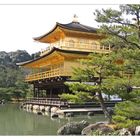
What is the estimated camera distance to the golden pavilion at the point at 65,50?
1992cm

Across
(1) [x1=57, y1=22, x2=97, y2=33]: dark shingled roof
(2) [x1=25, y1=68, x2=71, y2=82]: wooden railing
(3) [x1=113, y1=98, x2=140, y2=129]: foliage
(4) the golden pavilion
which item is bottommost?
(3) [x1=113, y1=98, x2=140, y2=129]: foliage

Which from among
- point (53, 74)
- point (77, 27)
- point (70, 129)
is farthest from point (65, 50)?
point (70, 129)

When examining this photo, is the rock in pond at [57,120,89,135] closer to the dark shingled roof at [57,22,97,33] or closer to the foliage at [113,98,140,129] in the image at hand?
the foliage at [113,98,140,129]

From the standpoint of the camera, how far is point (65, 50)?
1995 cm

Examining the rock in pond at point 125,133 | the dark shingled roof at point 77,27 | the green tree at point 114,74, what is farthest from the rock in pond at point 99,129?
the dark shingled roof at point 77,27

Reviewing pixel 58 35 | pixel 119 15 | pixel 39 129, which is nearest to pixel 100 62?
pixel 119 15

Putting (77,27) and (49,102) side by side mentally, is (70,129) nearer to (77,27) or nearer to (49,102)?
(49,102)

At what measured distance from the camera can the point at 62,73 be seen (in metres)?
19.3

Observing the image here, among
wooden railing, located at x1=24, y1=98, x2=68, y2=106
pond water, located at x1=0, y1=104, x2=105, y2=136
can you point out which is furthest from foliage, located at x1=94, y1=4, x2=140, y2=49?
wooden railing, located at x1=24, y1=98, x2=68, y2=106

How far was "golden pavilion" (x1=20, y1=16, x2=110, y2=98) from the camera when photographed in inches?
784

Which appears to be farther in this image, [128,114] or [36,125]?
[36,125]

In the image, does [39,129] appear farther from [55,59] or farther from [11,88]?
[11,88]

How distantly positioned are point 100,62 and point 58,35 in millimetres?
13417

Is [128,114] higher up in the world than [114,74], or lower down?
lower down
